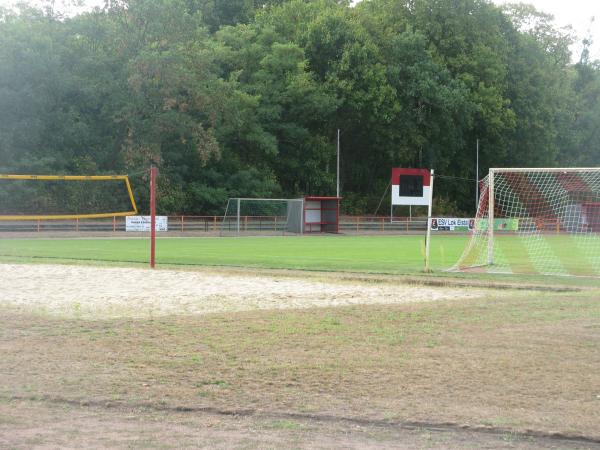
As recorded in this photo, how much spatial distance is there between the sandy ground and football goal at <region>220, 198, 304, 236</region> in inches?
1187

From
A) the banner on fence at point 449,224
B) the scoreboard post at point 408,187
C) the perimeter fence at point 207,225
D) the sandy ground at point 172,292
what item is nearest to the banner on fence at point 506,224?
the banner on fence at point 449,224

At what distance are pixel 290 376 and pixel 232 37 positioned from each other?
5719 cm

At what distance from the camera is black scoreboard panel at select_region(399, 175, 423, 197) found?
60.3 m

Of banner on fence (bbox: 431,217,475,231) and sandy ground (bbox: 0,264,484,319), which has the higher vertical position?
banner on fence (bbox: 431,217,475,231)

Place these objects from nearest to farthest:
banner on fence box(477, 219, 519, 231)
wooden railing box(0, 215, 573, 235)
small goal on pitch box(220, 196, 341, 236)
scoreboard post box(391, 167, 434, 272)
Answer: wooden railing box(0, 215, 573, 235), banner on fence box(477, 219, 519, 231), small goal on pitch box(220, 196, 341, 236), scoreboard post box(391, 167, 434, 272)

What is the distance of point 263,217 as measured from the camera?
2111 inches

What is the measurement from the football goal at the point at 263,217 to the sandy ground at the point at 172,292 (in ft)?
98.9

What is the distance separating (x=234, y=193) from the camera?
58938 mm

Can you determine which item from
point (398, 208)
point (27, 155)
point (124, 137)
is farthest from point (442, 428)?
point (398, 208)

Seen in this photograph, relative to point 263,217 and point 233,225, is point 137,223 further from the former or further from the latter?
point 263,217

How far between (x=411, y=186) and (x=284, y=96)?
11.6m

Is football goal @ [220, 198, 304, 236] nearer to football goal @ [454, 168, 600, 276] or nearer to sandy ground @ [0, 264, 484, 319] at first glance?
football goal @ [454, 168, 600, 276]

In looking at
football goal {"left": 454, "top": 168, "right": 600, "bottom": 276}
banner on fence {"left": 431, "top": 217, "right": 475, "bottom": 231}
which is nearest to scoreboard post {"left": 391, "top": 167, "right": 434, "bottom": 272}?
banner on fence {"left": 431, "top": 217, "right": 475, "bottom": 231}

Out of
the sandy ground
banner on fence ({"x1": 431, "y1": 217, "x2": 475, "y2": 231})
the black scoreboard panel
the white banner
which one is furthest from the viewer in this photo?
the black scoreboard panel
